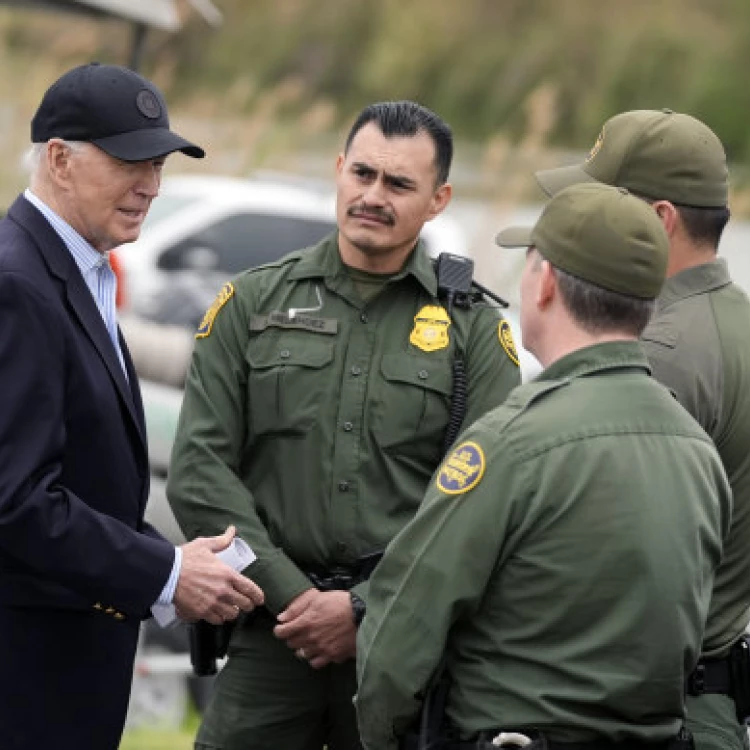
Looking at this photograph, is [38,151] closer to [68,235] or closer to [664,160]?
[68,235]

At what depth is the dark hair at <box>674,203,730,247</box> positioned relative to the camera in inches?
Answer: 139

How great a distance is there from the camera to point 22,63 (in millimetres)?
17594

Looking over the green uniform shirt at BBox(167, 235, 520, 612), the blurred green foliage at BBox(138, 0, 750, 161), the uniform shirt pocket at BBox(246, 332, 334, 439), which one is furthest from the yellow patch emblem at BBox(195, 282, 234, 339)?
the blurred green foliage at BBox(138, 0, 750, 161)

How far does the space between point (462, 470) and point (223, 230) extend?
11364mm

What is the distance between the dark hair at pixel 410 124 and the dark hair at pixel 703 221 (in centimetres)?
71

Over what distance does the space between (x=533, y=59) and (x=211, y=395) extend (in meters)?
21.4

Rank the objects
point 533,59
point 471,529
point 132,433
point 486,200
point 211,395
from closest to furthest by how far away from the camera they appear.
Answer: point 471,529 < point 132,433 < point 211,395 < point 486,200 < point 533,59

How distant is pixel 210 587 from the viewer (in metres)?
3.41

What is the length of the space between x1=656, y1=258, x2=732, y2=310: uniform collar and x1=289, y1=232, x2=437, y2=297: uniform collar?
1.98 feet

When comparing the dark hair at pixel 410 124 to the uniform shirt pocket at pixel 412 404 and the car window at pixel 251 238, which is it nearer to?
the uniform shirt pocket at pixel 412 404

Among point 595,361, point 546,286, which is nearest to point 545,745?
point 595,361

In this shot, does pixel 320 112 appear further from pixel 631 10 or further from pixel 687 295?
pixel 631 10

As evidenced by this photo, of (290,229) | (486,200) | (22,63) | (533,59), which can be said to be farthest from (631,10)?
(290,229)

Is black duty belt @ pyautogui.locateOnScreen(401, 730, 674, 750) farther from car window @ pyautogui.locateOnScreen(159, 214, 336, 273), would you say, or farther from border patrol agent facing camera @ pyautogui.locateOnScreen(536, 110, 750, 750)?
car window @ pyautogui.locateOnScreen(159, 214, 336, 273)
